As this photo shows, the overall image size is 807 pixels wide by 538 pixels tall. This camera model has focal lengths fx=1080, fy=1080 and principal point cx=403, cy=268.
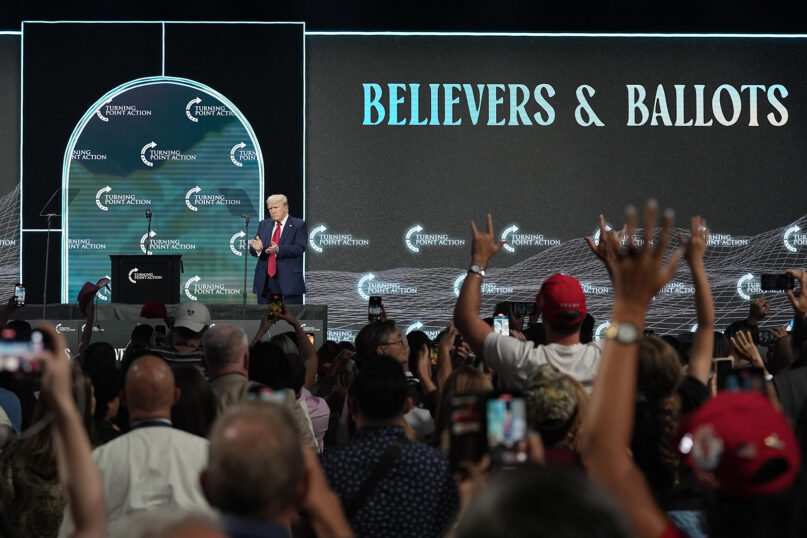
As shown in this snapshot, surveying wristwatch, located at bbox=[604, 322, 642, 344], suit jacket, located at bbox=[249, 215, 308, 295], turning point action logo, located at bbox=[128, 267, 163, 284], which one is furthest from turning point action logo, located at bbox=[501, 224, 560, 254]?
wristwatch, located at bbox=[604, 322, 642, 344]

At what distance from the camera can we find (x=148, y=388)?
267 centimetres

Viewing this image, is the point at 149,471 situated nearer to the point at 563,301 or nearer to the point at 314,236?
the point at 563,301

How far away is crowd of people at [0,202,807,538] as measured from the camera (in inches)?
53.2

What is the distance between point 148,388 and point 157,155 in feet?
28.7

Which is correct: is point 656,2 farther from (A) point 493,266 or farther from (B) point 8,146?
(B) point 8,146

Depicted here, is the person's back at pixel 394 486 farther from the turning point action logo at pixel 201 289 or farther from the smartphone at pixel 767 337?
the turning point action logo at pixel 201 289

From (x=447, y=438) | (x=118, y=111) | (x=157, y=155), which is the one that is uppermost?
(x=118, y=111)

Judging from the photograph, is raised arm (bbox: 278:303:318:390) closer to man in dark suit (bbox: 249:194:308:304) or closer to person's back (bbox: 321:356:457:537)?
person's back (bbox: 321:356:457:537)

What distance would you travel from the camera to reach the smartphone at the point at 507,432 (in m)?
1.48

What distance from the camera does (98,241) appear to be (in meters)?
11.0

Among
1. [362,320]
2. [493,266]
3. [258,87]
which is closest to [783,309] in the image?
[493,266]

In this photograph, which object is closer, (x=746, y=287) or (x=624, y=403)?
(x=624, y=403)

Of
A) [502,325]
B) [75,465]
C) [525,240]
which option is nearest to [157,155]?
[525,240]

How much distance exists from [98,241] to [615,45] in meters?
5.71
